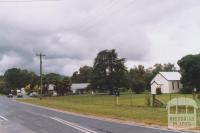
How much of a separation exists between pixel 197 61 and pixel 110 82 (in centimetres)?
3265

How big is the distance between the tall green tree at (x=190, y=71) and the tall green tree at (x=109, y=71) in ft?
91.3

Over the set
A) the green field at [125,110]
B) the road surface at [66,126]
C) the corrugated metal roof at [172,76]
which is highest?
the corrugated metal roof at [172,76]

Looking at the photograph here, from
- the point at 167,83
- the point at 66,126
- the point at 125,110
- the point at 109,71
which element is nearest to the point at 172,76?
the point at 167,83

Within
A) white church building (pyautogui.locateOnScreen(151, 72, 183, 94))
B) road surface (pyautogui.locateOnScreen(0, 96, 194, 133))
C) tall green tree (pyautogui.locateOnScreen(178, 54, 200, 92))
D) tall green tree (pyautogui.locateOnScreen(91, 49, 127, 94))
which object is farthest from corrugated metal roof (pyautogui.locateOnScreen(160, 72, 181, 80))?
road surface (pyautogui.locateOnScreen(0, 96, 194, 133))

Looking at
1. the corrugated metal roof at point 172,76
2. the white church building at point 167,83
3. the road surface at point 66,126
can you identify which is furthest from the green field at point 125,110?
the corrugated metal roof at point 172,76

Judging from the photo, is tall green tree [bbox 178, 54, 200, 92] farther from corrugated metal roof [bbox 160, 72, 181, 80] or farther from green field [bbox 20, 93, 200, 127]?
green field [bbox 20, 93, 200, 127]

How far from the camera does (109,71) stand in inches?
4781

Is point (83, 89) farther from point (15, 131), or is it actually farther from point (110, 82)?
point (15, 131)

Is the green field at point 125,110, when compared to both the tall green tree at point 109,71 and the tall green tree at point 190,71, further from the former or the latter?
the tall green tree at point 109,71

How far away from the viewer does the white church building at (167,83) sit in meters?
102

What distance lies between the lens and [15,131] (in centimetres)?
2280

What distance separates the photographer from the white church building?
101812 millimetres

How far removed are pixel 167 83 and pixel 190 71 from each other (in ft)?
37.6

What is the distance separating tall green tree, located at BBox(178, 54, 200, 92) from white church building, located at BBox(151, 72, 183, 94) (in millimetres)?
8206
